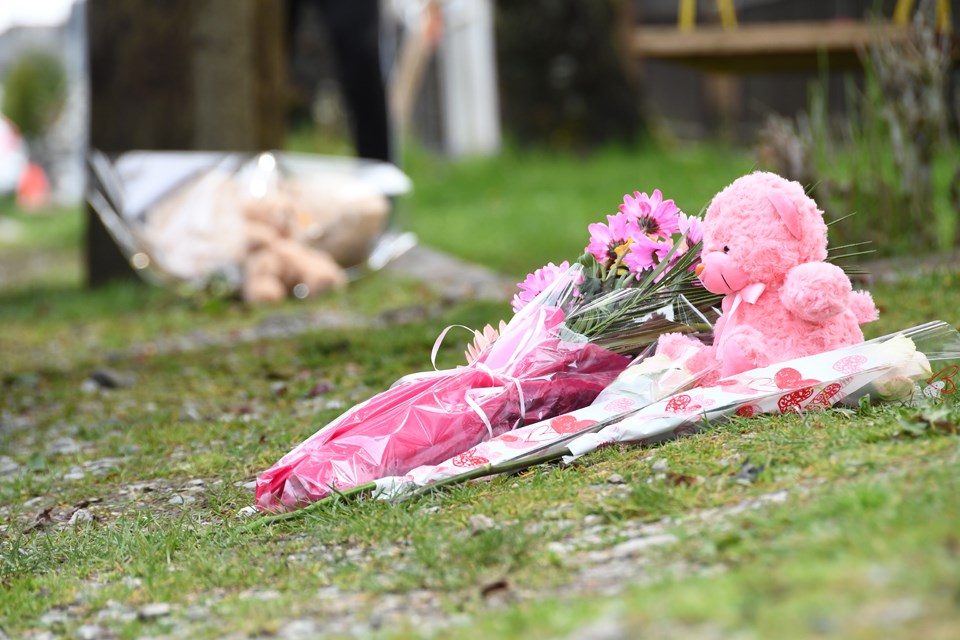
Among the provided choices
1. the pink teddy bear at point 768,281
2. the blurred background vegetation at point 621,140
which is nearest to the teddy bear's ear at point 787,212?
the pink teddy bear at point 768,281

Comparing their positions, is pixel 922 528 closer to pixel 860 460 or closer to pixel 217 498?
pixel 860 460

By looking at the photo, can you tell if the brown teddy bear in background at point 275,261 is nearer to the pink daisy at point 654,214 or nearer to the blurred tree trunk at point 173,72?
the blurred tree trunk at point 173,72

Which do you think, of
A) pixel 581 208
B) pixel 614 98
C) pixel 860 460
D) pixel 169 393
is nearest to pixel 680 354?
pixel 860 460

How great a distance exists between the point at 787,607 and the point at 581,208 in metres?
5.60

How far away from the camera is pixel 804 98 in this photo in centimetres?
984

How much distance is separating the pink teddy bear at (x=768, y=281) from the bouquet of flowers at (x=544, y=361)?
0.25ft

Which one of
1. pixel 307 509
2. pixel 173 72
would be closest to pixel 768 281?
pixel 307 509

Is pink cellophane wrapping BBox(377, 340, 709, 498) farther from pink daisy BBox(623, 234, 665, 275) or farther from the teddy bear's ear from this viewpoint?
the teddy bear's ear

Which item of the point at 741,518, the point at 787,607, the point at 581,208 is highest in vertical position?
the point at 787,607

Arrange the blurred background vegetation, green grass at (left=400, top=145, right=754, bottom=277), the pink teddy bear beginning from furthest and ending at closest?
green grass at (left=400, top=145, right=754, bottom=277)
the blurred background vegetation
the pink teddy bear

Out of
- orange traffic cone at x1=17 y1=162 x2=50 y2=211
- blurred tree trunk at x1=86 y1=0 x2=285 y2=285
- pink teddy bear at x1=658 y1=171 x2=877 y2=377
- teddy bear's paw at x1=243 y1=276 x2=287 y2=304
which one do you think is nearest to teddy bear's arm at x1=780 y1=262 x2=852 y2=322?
pink teddy bear at x1=658 y1=171 x2=877 y2=377

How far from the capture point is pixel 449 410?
8.32 feet

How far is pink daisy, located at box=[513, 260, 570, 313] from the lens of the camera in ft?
8.78

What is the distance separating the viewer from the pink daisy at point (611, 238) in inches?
104
